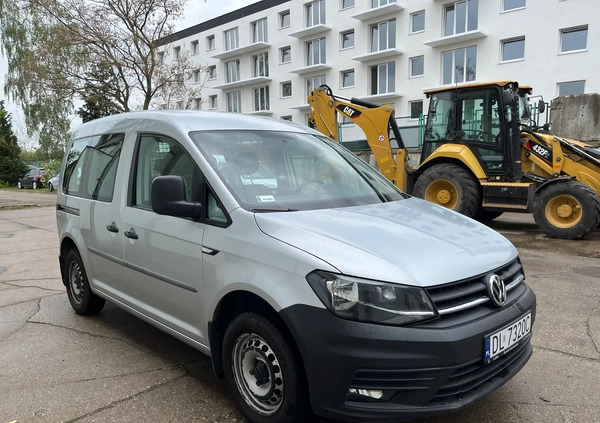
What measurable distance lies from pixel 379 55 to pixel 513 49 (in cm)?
785

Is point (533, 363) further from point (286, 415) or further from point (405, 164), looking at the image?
point (405, 164)

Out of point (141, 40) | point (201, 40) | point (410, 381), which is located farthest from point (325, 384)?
point (201, 40)

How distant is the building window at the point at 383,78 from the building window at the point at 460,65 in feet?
11.4

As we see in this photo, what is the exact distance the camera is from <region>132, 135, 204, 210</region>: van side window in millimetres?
A: 2906

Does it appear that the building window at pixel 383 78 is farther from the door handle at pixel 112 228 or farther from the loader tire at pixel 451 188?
Result: the door handle at pixel 112 228

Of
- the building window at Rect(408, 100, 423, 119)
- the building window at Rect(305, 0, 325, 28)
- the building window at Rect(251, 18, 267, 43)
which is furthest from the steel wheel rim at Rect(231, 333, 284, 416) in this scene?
the building window at Rect(251, 18, 267, 43)

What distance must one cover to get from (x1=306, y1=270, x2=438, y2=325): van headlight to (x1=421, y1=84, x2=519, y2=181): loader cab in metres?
7.59

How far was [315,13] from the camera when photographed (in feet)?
107

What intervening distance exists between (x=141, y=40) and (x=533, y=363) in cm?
2161

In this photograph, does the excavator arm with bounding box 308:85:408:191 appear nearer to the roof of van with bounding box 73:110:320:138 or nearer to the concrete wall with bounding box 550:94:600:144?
the concrete wall with bounding box 550:94:600:144

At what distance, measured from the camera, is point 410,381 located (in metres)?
2.06

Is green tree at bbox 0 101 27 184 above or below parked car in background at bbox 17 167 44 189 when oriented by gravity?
above

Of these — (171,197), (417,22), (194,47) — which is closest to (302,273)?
(171,197)

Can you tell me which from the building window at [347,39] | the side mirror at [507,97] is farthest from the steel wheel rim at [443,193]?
the building window at [347,39]
